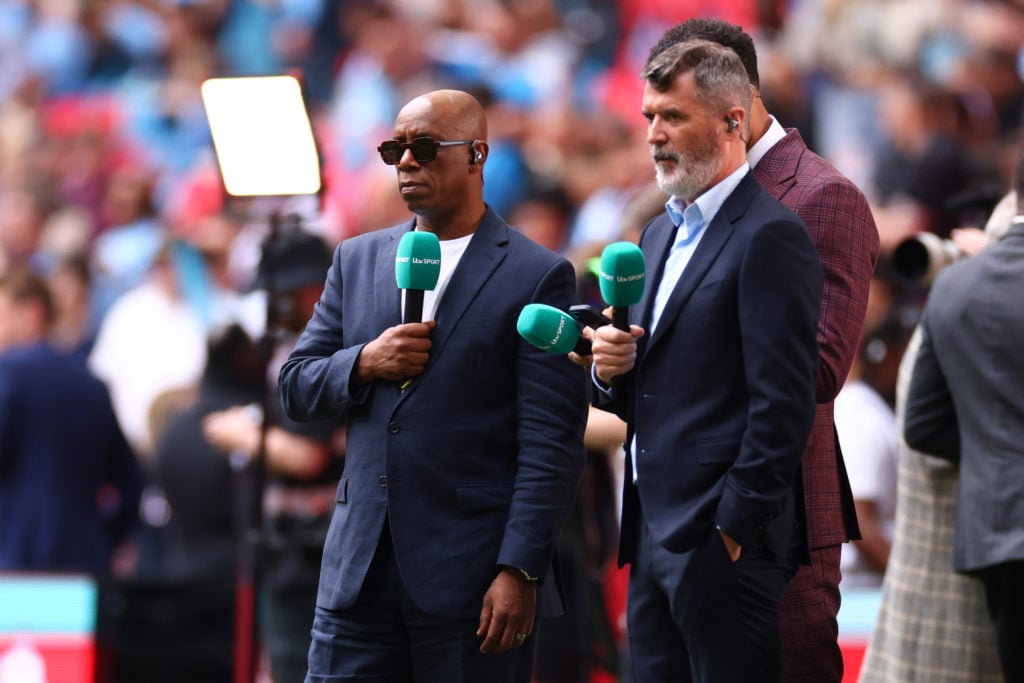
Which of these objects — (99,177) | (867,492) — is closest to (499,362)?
(867,492)

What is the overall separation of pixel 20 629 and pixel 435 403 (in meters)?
3.19

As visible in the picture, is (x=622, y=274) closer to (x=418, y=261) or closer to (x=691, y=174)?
(x=691, y=174)

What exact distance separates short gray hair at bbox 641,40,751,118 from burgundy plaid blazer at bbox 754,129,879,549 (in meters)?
0.36

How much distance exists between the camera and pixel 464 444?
3887 mm

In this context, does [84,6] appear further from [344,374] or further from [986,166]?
[344,374]

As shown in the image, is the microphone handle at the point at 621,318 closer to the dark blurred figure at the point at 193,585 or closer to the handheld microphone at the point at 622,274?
the handheld microphone at the point at 622,274

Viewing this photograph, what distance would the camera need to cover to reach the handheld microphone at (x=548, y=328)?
355 centimetres

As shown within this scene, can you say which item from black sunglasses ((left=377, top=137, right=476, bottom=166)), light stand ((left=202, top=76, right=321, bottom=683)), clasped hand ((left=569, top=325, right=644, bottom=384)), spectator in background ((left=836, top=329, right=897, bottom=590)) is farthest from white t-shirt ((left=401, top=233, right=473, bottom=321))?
spectator in background ((left=836, top=329, right=897, bottom=590))

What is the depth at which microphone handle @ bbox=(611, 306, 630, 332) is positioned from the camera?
3.50m

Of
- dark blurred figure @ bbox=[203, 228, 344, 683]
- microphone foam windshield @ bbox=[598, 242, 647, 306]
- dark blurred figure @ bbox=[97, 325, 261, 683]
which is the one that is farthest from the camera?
dark blurred figure @ bbox=[97, 325, 261, 683]

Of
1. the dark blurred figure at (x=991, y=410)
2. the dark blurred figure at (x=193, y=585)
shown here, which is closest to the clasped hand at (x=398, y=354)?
the dark blurred figure at (x=991, y=410)

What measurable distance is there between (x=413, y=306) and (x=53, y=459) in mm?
4217

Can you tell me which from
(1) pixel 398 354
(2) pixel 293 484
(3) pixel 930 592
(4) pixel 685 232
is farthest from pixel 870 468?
(1) pixel 398 354

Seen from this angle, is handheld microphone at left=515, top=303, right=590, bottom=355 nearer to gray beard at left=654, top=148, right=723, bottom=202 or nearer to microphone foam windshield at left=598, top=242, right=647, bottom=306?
microphone foam windshield at left=598, top=242, right=647, bottom=306
